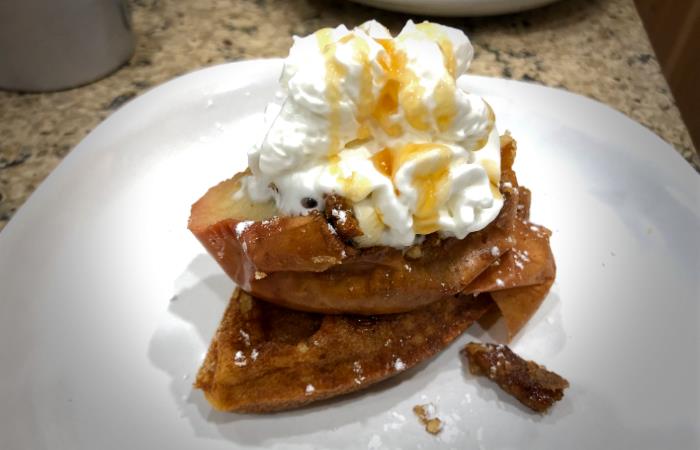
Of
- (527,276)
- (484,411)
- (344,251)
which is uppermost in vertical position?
(344,251)

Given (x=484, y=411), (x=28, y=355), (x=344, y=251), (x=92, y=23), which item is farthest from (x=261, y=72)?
(x=484, y=411)

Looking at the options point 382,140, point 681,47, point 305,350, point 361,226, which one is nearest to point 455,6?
point 382,140

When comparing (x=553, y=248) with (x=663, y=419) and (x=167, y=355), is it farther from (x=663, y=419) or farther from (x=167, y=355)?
(x=167, y=355)

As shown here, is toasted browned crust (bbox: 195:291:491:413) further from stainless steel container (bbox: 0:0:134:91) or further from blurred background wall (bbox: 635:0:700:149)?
blurred background wall (bbox: 635:0:700:149)

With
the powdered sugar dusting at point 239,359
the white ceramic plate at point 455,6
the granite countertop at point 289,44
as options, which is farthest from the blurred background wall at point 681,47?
the powdered sugar dusting at point 239,359

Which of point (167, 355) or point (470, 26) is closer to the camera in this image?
point (167, 355)
